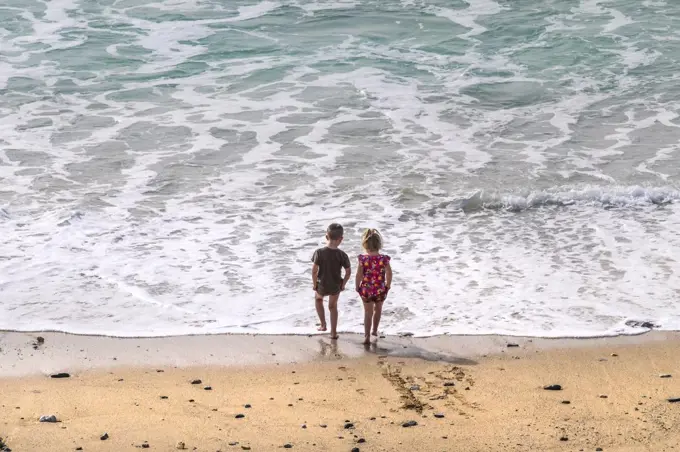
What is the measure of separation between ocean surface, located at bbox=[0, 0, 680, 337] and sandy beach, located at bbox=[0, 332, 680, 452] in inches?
14.7

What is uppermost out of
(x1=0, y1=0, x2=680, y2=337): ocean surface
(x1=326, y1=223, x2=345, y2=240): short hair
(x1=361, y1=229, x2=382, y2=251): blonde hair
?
(x1=326, y1=223, x2=345, y2=240): short hair

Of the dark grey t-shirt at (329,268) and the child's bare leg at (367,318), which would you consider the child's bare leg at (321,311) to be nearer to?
the dark grey t-shirt at (329,268)

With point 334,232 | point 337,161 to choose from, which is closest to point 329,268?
point 334,232

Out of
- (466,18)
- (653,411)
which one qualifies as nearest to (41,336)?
(653,411)

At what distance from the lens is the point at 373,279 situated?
23.1ft

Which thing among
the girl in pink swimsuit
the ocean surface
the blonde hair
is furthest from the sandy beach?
the blonde hair

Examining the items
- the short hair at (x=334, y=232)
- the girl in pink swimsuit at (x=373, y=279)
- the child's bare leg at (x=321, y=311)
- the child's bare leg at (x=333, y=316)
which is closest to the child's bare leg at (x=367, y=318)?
the girl in pink swimsuit at (x=373, y=279)

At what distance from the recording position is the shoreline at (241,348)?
656 centimetres

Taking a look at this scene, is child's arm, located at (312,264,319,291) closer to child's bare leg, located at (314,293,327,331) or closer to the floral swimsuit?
child's bare leg, located at (314,293,327,331)

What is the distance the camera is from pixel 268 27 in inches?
750

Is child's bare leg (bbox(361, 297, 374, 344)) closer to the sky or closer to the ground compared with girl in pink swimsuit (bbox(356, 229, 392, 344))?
closer to the ground

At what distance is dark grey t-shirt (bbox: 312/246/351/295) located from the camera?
7.14m

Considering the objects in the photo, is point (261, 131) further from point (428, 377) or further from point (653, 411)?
point (653, 411)

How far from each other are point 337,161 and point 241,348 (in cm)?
571
